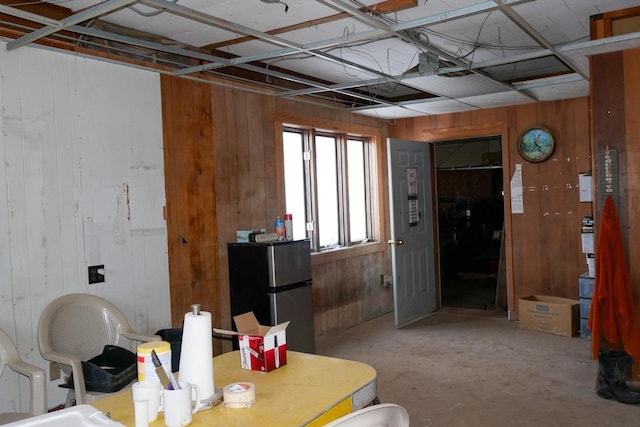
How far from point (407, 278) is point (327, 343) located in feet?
4.00

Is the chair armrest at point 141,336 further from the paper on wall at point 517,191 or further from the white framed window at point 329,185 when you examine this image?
the paper on wall at point 517,191

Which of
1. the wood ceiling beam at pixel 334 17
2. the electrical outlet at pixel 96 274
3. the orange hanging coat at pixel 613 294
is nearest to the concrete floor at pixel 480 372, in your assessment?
the orange hanging coat at pixel 613 294

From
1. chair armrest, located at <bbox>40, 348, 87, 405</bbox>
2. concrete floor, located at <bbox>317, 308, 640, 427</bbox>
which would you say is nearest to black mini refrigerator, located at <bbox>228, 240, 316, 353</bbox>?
concrete floor, located at <bbox>317, 308, 640, 427</bbox>

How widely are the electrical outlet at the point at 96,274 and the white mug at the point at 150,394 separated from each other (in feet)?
6.22

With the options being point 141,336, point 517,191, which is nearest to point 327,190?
point 517,191

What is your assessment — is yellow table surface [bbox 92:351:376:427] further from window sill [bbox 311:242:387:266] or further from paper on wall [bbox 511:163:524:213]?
paper on wall [bbox 511:163:524:213]

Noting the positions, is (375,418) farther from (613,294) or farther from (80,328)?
(613,294)

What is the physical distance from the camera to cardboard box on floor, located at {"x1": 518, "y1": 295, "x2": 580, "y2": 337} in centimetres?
501

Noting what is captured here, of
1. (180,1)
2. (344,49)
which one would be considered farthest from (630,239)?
(180,1)

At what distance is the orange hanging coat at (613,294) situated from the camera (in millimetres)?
3436

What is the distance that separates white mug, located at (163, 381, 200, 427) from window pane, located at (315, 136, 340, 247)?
3.85 meters

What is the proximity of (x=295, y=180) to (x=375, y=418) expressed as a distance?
3.99 meters

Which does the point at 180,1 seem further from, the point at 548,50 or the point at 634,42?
the point at 634,42

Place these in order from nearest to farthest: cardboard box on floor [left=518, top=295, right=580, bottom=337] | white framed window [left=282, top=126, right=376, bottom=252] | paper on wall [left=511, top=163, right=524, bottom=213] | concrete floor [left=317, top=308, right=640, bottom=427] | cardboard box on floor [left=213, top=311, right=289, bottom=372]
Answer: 1. cardboard box on floor [left=213, top=311, right=289, bottom=372]
2. concrete floor [left=317, top=308, right=640, bottom=427]
3. cardboard box on floor [left=518, top=295, right=580, bottom=337]
4. white framed window [left=282, top=126, right=376, bottom=252]
5. paper on wall [left=511, top=163, right=524, bottom=213]
